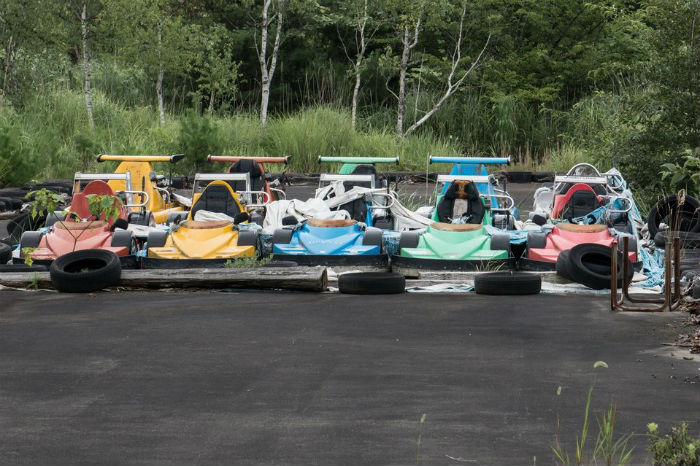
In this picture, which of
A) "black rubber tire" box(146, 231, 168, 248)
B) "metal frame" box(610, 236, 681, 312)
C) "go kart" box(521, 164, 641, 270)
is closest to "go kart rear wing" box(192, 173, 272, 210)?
"black rubber tire" box(146, 231, 168, 248)

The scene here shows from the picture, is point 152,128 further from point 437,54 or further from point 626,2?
point 626,2

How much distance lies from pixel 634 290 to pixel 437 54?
2312cm

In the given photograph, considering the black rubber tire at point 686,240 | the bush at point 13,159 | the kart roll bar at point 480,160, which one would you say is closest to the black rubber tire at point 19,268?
the kart roll bar at point 480,160

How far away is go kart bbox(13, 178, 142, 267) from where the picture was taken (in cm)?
1196

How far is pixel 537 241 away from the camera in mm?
11898

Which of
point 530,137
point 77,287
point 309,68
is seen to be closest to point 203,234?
point 77,287

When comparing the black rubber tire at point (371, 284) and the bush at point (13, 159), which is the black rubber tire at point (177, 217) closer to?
the black rubber tire at point (371, 284)

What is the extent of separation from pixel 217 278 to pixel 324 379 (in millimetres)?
4134

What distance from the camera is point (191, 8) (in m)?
34.3

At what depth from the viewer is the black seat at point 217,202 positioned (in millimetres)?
13344

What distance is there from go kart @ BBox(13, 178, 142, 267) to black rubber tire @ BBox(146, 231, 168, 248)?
0.19 m

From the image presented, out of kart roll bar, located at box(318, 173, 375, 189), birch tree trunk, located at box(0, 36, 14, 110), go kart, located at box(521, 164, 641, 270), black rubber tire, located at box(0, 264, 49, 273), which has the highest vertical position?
birch tree trunk, located at box(0, 36, 14, 110)

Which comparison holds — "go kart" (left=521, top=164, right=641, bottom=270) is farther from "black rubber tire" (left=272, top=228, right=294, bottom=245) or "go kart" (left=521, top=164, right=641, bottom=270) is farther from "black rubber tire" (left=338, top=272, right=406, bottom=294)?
"black rubber tire" (left=272, top=228, right=294, bottom=245)

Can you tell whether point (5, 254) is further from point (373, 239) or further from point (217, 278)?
point (373, 239)
